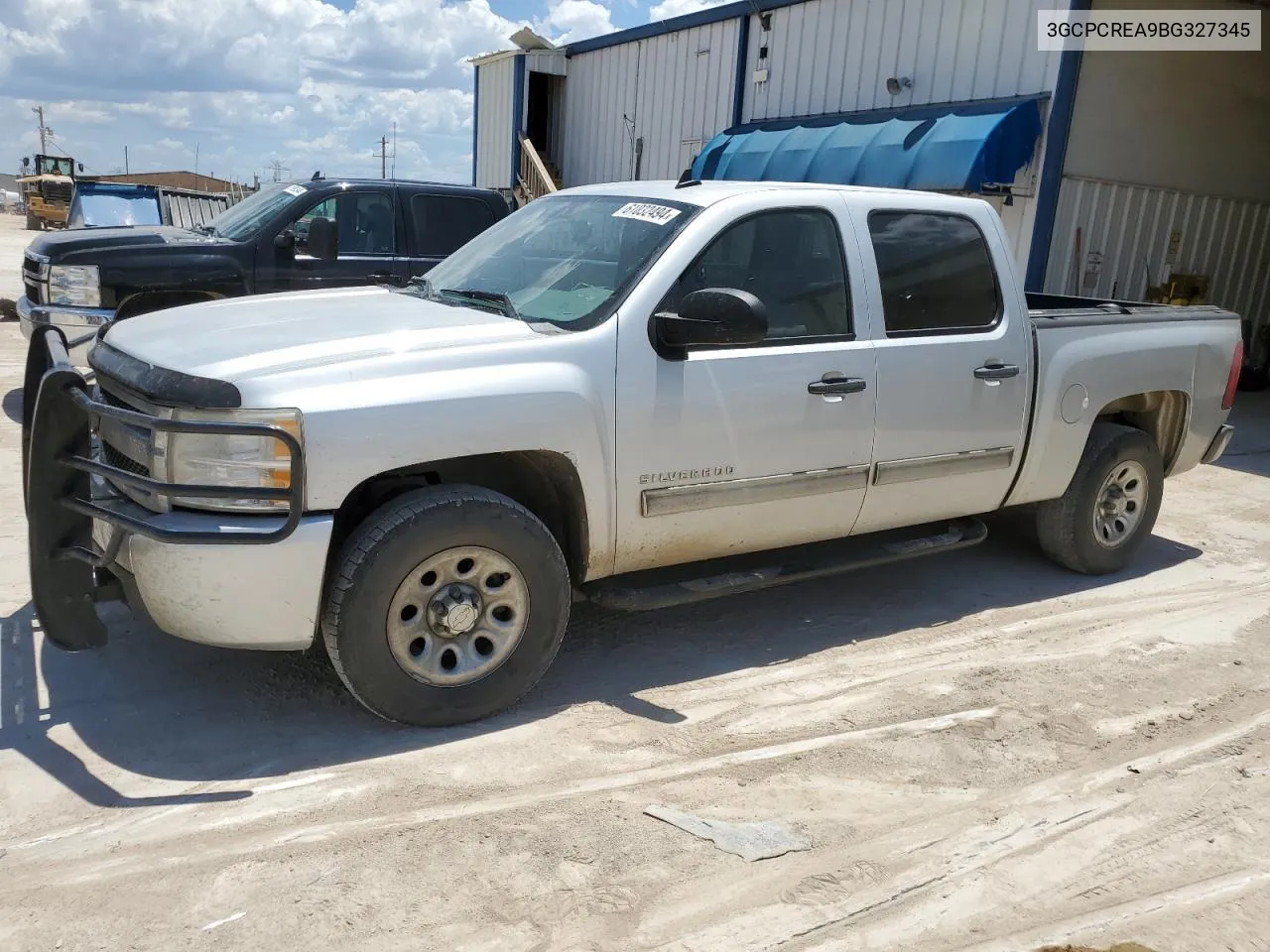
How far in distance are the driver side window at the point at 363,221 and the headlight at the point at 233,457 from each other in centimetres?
560

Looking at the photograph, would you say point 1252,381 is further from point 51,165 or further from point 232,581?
point 51,165

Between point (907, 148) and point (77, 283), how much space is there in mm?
8259

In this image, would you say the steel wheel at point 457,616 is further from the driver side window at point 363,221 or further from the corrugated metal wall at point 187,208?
the corrugated metal wall at point 187,208

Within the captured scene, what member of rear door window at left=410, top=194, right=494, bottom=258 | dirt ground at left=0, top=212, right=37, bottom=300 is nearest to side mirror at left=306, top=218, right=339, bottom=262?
rear door window at left=410, top=194, right=494, bottom=258

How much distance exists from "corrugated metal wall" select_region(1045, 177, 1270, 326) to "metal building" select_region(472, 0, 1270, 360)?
0.02 m

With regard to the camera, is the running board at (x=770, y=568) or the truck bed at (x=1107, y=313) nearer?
the running board at (x=770, y=568)

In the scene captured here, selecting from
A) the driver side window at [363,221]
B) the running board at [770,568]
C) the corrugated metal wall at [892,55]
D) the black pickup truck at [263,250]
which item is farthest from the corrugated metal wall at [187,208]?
the running board at [770,568]

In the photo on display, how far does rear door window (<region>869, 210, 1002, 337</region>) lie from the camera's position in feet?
15.5

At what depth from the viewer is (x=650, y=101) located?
60.1 feet

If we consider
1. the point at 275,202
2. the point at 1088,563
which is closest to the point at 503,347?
the point at 1088,563

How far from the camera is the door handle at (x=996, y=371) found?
194 inches

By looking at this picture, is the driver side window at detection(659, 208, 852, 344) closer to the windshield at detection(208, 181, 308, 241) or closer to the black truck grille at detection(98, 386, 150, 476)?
the black truck grille at detection(98, 386, 150, 476)

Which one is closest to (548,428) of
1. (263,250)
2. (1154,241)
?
(263,250)

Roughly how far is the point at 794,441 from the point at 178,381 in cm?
228
